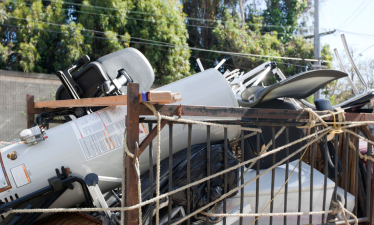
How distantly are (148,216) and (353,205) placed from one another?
1.57 m

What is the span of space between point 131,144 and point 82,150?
653 mm

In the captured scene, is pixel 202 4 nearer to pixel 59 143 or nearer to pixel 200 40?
pixel 200 40

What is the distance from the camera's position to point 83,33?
9.09m

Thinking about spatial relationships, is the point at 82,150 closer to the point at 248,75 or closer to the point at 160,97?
the point at 160,97

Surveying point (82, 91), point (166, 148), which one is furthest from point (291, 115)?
point (82, 91)

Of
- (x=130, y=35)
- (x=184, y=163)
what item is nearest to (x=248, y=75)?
(x=184, y=163)

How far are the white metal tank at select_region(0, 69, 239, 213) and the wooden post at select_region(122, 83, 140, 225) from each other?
557 millimetres

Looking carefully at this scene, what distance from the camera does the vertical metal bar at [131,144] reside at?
1294 millimetres

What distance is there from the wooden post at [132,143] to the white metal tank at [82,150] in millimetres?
557

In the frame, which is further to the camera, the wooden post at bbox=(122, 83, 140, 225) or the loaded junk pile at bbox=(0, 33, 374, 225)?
the loaded junk pile at bbox=(0, 33, 374, 225)

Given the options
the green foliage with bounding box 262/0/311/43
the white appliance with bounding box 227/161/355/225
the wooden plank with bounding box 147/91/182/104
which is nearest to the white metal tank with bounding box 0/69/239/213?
the white appliance with bounding box 227/161/355/225

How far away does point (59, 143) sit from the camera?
6.07 ft

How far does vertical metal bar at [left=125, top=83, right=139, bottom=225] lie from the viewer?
1294 mm

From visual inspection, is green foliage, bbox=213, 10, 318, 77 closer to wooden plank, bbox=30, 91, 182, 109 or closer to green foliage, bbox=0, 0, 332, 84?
green foliage, bbox=0, 0, 332, 84
